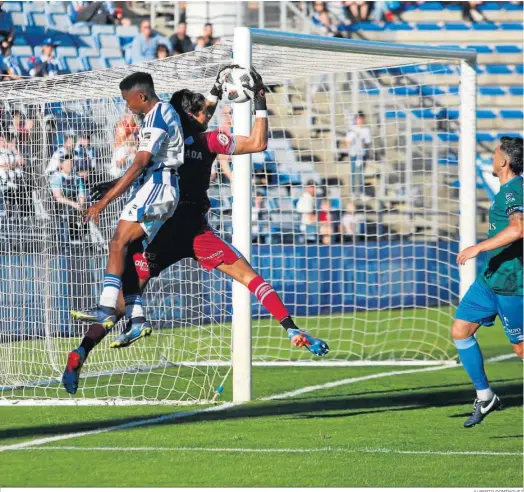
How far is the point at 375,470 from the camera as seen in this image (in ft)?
23.2

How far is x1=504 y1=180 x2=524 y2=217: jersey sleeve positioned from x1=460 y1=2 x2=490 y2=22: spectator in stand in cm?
1692

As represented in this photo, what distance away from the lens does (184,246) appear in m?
8.77

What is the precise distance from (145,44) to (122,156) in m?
9.23

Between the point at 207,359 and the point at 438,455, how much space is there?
5.50 meters

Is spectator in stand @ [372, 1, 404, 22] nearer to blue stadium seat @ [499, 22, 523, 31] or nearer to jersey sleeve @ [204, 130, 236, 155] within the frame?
blue stadium seat @ [499, 22, 523, 31]

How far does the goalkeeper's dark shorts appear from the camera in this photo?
340 inches


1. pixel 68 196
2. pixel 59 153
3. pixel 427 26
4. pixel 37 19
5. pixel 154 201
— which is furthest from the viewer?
pixel 427 26

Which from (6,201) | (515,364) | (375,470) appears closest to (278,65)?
(6,201)

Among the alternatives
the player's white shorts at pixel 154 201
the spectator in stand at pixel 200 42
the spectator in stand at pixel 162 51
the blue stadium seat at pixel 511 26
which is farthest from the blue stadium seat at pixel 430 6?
the player's white shorts at pixel 154 201

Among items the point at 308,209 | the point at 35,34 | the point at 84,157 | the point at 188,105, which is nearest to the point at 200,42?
the point at 35,34

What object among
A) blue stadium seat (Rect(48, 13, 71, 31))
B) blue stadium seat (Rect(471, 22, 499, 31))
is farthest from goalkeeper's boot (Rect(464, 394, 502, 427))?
blue stadium seat (Rect(471, 22, 499, 31))

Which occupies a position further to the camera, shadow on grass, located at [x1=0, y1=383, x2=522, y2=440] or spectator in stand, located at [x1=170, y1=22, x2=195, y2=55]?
spectator in stand, located at [x1=170, y1=22, x2=195, y2=55]

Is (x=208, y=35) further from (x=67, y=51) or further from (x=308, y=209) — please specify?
(x=308, y=209)

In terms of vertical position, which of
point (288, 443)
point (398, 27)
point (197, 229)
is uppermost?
point (398, 27)
